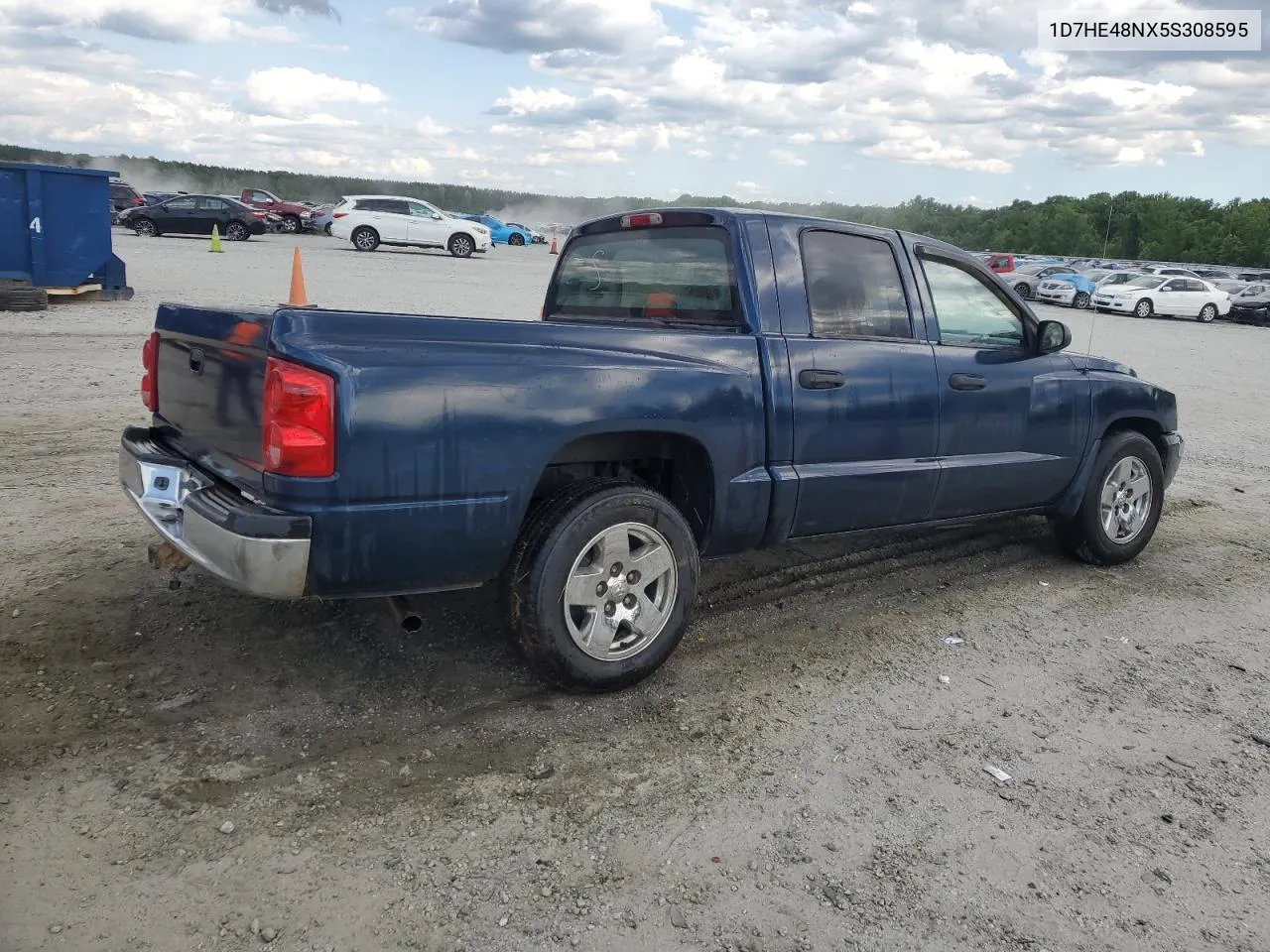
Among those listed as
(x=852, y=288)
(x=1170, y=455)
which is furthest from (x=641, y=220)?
(x=1170, y=455)

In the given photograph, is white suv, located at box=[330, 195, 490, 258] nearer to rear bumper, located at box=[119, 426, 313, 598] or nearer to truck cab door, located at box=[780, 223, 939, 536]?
truck cab door, located at box=[780, 223, 939, 536]

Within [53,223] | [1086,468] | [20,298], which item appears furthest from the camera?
[53,223]

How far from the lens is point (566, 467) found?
3951mm

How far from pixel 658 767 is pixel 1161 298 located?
3198 centimetres

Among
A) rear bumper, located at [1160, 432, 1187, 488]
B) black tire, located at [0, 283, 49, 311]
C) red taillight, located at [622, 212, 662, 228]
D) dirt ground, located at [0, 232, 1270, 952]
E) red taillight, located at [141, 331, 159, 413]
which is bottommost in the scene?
dirt ground, located at [0, 232, 1270, 952]

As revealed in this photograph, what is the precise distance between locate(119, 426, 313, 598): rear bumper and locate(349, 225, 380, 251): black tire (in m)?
29.3

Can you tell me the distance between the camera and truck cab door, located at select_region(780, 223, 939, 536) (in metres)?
4.25

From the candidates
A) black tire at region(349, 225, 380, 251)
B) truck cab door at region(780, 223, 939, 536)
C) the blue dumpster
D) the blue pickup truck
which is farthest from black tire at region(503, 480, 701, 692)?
black tire at region(349, 225, 380, 251)

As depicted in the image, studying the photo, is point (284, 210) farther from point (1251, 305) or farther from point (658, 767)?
point (658, 767)

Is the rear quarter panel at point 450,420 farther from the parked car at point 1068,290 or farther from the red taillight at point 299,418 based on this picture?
the parked car at point 1068,290

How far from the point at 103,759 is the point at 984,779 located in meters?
2.84

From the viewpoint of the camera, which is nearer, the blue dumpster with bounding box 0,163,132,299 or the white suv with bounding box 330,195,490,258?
the blue dumpster with bounding box 0,163,132,299

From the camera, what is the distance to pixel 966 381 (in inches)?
189

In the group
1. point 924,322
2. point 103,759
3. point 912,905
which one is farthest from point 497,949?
point 924,322
